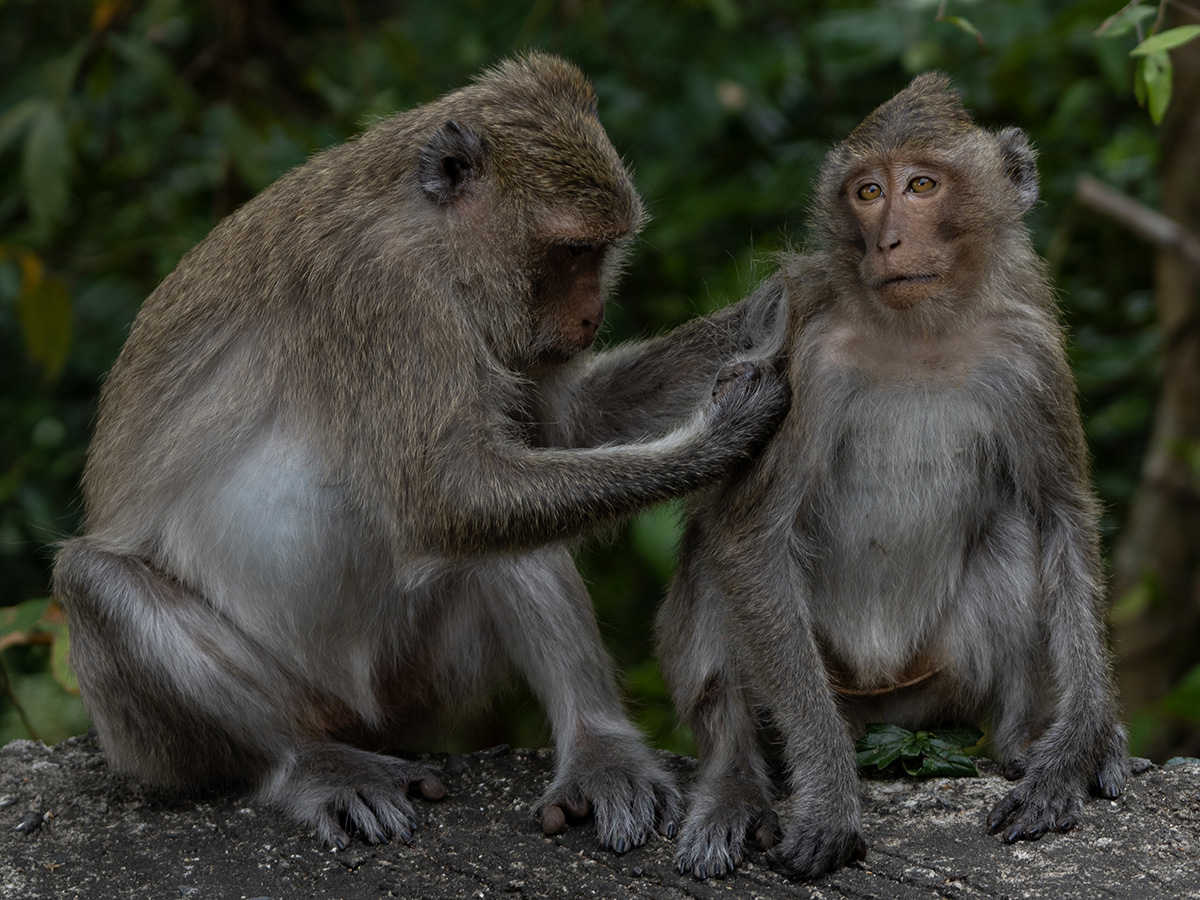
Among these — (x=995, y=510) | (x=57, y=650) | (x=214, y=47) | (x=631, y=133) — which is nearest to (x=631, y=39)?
(x=631, y=133)

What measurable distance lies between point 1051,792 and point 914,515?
0.97 meters

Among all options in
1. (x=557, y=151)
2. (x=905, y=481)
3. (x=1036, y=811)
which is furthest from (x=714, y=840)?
(x=557, y=151)

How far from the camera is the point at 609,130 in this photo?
7.25 meters

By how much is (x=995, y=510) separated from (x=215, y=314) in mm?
2874

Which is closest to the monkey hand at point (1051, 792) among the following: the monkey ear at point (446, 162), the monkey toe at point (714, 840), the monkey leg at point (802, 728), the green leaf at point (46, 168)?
the monkey leg at point (802, 728)

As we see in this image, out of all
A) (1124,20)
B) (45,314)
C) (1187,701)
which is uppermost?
(1124,20)

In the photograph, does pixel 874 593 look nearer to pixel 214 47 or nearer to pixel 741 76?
pixel 741 76

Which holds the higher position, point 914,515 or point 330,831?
point 914,515

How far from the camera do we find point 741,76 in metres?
6.78

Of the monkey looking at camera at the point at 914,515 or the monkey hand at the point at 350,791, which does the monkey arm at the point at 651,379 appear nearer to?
the monkey looking at camera at the point at 914,515

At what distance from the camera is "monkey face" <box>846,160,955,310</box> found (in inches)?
167

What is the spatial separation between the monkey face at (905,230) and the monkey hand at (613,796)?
1.77 meters

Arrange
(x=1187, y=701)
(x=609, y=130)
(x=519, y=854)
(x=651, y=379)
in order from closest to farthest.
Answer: (x=519, y=854) → (x=651, y=379) → (x=1187, y=701) → (x=609, y=130)

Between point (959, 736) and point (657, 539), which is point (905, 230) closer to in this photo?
point (959, 736)
